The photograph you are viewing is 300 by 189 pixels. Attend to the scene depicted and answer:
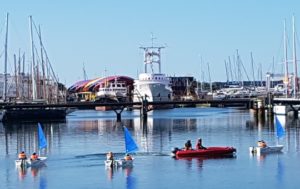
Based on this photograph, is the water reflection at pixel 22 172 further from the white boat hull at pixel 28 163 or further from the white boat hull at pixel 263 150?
the white boat hull at pixel 263 150

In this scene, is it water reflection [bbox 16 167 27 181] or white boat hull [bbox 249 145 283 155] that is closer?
water reflection [bbox 16 167 27 181]

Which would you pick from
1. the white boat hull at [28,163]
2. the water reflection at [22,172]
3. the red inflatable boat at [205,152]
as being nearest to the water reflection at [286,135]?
the red inflatable boat at [205,152]

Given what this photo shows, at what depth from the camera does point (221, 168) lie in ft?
211

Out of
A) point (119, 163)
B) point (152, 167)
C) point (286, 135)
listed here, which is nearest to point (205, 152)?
point (152, 167)

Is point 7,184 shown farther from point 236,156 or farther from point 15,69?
point 15,69

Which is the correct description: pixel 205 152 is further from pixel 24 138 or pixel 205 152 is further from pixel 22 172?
pixel 24 138

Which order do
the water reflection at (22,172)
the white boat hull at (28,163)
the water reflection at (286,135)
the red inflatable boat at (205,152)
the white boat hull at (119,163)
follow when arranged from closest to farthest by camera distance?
the water reflection at (22,172), the white boat hull at (119,163), the white boat hull at (28,163), the red inflatable boat at (205,152), the water reflection at (286,135)

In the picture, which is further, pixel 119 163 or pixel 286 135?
pixel 286 135

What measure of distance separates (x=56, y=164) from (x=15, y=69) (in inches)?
4142

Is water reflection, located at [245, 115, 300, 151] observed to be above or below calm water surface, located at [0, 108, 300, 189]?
above

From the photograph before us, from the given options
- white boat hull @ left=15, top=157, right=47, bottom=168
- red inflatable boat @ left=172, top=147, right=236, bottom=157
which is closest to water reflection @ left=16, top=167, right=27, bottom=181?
white boat hull @ left=15, top=157, right=47, bottom=168

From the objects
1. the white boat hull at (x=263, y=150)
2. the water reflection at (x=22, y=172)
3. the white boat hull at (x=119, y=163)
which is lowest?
the water reflection at (x=22, y=172)

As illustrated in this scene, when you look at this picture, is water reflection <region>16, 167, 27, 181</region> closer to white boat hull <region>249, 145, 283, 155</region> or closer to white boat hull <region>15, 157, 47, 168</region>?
white boat hull <region>15, 157, 47, 168</region>

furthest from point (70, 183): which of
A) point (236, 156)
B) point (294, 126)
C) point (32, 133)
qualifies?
point (294, 126)
